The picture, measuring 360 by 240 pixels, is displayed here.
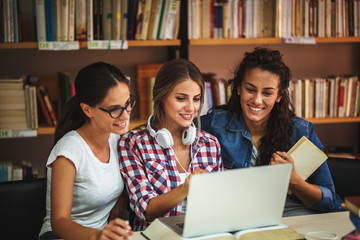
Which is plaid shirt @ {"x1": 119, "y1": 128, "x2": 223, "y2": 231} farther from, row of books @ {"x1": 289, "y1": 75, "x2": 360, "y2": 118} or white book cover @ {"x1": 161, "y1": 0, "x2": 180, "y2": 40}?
row of books @ {"x1": 289, "y1": 75, "x2": 360, "y2": 118}

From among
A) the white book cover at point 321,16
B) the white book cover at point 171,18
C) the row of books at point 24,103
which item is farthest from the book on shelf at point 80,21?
the white book cover at point 321,16

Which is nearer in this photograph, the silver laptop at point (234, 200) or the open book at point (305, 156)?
the silver laptop at point (234, 200)

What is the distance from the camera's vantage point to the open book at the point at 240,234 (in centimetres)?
136

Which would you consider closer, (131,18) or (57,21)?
(57,21)

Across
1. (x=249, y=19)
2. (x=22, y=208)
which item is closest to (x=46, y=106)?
(x=22, y=208)

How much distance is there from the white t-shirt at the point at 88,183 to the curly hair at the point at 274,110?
626 mm

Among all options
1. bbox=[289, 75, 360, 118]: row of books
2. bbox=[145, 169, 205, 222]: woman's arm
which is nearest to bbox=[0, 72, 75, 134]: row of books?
bbox=[145, 169, 205, 222]: woman's arm

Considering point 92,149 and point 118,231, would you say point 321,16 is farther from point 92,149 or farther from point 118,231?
point 118,231

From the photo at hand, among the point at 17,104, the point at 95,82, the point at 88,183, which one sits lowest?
the point at 88,183

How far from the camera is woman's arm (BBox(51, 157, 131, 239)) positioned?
1.37m

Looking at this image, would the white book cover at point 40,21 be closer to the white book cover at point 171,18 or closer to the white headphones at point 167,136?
the white book cover at point 171,18

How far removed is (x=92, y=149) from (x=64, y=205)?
0.27 meters

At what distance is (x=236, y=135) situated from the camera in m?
2.03

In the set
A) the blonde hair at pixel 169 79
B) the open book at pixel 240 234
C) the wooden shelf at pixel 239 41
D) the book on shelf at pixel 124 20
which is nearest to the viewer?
the open book at pixel 240 234
